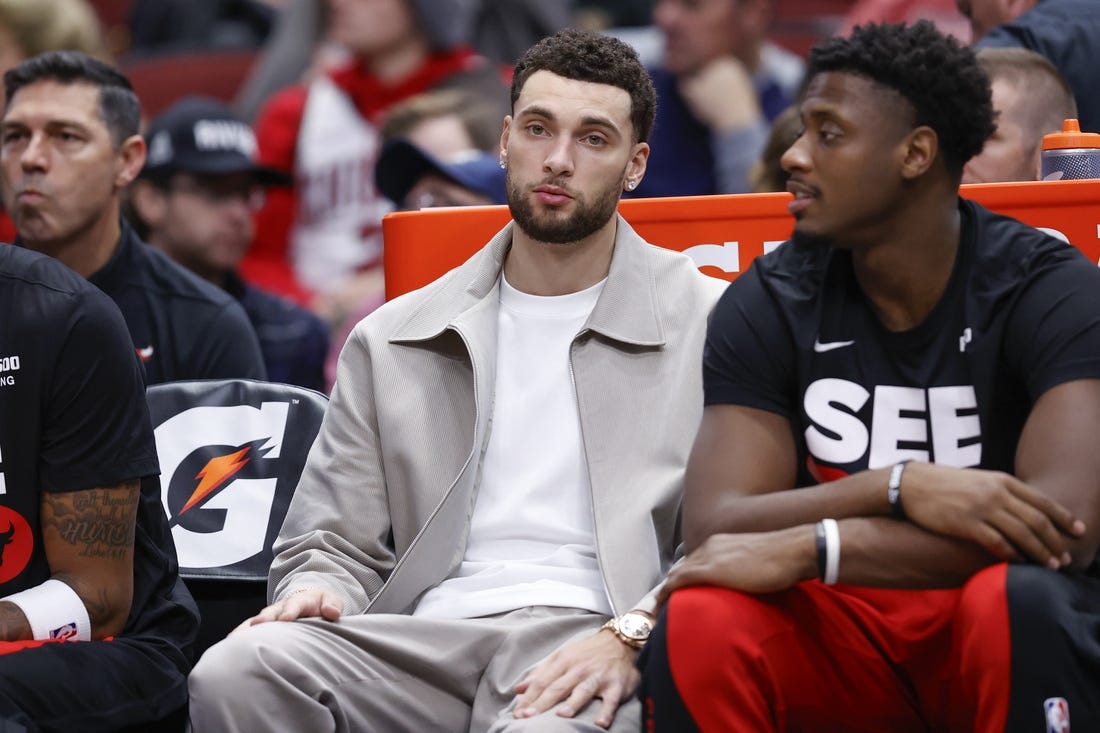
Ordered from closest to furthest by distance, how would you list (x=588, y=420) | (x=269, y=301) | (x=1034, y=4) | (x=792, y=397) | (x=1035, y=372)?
(x=1035, y=372) → (x=792, y=397) → (x=588, y=420) → (x=1034, y=4) → (x=269, y=301)

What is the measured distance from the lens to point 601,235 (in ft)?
11.2

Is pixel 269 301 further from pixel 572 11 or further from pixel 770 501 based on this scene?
pixel 770 501

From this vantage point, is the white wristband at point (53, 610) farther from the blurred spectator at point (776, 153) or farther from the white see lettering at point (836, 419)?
the blurred spectator at point (776, 153)

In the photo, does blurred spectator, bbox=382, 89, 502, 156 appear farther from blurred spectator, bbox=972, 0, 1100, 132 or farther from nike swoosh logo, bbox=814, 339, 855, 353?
nike swoosh logo, bbox=814, 339, 855, 353

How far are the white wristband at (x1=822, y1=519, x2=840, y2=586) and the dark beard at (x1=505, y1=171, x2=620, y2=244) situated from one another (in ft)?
3.12

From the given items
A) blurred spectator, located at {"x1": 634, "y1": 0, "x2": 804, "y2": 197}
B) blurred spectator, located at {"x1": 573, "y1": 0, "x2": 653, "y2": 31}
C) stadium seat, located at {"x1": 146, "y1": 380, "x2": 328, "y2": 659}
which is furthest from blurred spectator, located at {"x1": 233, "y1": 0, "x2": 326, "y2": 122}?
stadium seat, located at {"x1": 146, "y1": 380, "x2": 328, "y2": 659}

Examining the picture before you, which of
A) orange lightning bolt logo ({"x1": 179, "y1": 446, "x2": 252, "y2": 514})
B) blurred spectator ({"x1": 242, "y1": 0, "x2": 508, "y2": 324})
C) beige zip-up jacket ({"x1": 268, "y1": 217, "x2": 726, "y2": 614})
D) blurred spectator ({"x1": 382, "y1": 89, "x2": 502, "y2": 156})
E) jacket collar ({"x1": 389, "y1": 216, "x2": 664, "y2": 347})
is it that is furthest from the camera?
blurred spectator ({"x1": 242, "y1": 0, "x2": 508, "y2": 324})

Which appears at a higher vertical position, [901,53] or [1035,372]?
[901,53]

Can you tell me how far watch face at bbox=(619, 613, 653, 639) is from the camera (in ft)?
9.68

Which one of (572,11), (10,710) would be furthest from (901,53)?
(572,11)

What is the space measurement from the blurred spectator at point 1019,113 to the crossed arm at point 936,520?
1.52 metres

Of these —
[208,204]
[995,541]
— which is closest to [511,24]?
[208,204]

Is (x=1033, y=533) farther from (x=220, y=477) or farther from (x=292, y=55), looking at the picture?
(x=292, y=55)

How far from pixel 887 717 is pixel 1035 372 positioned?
592mm
